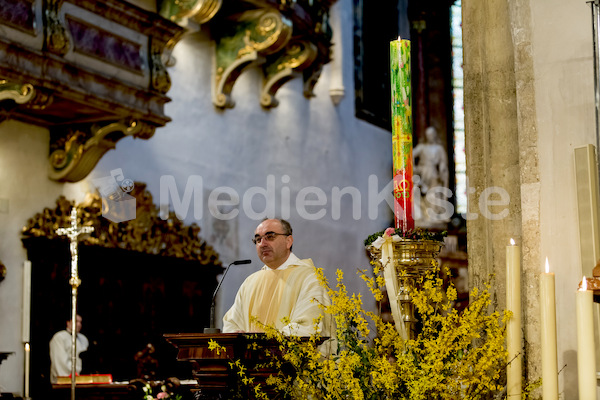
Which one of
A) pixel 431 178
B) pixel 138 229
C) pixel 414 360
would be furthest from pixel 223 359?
pixel 431 178

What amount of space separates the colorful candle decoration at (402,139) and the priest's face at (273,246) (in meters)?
2.87

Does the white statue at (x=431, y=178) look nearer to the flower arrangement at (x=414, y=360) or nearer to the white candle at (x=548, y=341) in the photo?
the flower arrangement at (x=414, y=360)

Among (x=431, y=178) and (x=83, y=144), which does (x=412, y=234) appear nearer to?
(x=83, y=144)

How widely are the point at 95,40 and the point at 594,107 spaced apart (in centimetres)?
774

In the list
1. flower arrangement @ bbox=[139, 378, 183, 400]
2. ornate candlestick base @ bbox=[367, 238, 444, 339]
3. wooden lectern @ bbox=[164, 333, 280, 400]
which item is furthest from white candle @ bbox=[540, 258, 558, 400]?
flower arrangement @ bbox=[139, 378, 183, 400]

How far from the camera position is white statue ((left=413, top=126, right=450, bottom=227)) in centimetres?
1861

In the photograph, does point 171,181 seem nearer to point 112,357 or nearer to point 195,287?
point 195,287

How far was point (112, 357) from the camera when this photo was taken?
1125 centimetres

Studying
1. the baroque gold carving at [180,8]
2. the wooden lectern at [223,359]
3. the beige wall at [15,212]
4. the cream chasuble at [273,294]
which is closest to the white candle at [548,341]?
the wooden lectern at [223,359]

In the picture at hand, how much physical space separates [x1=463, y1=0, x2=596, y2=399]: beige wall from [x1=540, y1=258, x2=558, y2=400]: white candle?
729mm

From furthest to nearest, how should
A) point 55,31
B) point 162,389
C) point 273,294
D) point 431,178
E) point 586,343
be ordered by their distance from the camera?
point 431,178
point 55,31
point 162,389
point 273,294
point 586,343

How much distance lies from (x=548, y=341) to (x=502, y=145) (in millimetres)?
1231

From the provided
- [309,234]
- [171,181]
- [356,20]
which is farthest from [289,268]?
[356,20]

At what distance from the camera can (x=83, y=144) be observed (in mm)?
10680
